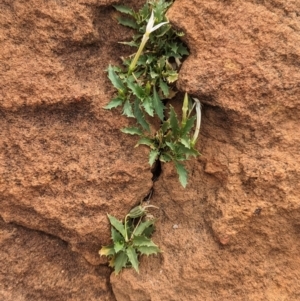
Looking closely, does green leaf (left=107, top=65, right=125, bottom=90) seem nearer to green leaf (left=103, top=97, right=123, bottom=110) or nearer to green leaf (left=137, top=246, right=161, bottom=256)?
green leaf (left=103, top=97, right=123, bottom=110)

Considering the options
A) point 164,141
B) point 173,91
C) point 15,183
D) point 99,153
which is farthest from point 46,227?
point 173,91

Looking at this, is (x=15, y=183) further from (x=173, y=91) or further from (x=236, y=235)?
(x=236, y=235)

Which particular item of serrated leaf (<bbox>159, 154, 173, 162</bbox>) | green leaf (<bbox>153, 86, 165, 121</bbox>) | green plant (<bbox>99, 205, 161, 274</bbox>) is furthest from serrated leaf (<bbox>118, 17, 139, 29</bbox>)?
green plant (<bbox>99, 205, 161, 274</bbox>)

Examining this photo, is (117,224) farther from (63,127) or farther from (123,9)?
(123,9)

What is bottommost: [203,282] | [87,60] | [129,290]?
[129,290]

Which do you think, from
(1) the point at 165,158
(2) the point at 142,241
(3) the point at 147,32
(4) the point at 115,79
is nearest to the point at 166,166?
(1) the point at 165,158
